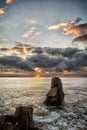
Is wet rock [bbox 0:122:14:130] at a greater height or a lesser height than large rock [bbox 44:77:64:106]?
greater

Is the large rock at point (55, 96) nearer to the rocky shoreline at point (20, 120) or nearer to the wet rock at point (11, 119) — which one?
the rocky shoreline at point (20, 120)

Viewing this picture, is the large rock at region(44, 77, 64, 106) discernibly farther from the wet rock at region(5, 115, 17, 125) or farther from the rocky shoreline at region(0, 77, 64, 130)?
the wet rock at region(5, 115, 17, 125)

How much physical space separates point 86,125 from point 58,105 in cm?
1816

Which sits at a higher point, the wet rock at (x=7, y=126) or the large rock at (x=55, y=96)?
the wet rock at (x=7, y=126)

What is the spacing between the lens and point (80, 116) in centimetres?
3822

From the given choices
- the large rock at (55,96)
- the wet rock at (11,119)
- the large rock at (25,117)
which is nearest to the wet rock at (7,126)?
the wet rock at (11,119)

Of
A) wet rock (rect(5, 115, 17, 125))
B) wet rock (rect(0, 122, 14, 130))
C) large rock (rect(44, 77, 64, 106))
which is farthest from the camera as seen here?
large rock (rect(44, 77, 64, 106))

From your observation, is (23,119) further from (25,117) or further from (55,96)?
(55,96)

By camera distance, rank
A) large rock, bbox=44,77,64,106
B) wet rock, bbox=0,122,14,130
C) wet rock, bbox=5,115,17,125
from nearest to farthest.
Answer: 1. wet rock, bbox=0,122,14,130
2. wet rock, bbox=5,115,17,125
3. large rock, bbox=44,77,64,106

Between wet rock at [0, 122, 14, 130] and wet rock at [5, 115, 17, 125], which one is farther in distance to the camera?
wet rock at [5, 115, 17, 125]

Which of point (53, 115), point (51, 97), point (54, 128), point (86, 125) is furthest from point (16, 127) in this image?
point (51, 97)

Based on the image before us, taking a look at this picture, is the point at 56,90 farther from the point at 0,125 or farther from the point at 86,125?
the point at 0,125

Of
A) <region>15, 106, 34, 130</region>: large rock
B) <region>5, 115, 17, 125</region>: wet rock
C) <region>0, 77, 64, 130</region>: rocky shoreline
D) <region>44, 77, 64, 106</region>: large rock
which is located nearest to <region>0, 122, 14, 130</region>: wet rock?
<region>0, 77, 64, 130</region>: rocky shoreline

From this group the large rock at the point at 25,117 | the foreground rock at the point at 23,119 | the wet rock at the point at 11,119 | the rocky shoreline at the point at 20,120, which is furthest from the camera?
the large rock at the point at 25,117
